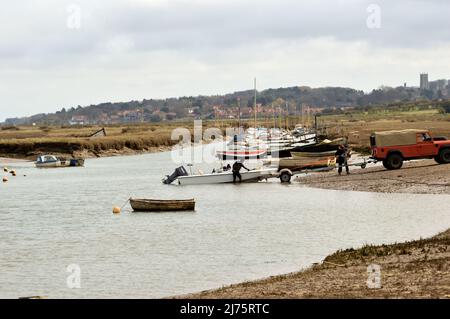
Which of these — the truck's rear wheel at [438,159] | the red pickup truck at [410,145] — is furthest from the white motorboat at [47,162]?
the truck's rear wheel at [438,159]

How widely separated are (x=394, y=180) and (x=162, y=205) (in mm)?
16893

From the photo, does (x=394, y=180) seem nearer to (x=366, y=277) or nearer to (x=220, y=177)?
(x=220, y=177)

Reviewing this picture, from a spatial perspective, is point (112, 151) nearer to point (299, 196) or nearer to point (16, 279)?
point (299, 196)

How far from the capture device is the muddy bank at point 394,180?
165ft

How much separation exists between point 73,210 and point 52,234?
12.0 m

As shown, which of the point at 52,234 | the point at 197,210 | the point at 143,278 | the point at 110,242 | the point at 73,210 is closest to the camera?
the point at 143,278

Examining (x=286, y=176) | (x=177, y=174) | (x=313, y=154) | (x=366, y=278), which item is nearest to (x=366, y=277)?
(x=366, y=278)

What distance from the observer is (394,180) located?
54719mm

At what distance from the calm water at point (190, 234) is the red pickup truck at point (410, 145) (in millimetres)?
6505

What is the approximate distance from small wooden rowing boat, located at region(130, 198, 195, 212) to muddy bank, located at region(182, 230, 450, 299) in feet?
68.2

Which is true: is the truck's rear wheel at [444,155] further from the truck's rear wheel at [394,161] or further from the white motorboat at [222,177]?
the white motorboat at [222,177]

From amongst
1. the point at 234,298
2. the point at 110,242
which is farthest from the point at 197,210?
the point at 234,298

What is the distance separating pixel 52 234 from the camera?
39.3 meters
